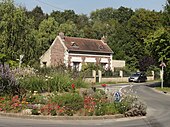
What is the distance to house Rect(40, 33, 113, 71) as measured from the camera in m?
57.6

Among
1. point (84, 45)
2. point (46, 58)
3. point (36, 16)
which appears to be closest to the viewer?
point (84, 45)

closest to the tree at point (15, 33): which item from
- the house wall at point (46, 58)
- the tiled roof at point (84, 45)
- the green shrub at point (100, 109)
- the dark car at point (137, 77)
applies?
the tiled roof at point (84, 45)

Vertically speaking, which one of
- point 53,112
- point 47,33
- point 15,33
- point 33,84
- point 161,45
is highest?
point 47,33

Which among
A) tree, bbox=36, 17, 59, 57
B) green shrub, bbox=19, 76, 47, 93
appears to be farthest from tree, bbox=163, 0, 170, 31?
tree, bbox=36, 17, 59, 57

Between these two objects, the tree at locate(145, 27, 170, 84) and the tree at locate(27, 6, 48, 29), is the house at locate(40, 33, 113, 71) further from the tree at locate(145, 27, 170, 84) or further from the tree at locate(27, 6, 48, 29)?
the tree at locate(27, 6, 48, 29)

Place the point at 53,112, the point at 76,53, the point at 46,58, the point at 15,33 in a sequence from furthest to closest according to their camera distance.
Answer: the point at 46,58 < the point at 76,53 < the point at 15,33 < the point at 53,112

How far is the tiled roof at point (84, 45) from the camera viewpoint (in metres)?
58.6

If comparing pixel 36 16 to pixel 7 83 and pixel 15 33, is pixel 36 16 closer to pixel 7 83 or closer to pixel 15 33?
pixel 15 33

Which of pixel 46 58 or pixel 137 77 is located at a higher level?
pixel 46 58

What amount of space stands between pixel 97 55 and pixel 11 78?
144 ft

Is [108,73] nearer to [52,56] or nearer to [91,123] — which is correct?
[52,56]

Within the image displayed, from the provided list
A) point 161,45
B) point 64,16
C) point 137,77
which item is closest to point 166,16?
point 161,45

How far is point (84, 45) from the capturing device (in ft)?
199

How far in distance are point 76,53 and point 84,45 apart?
127 inches
